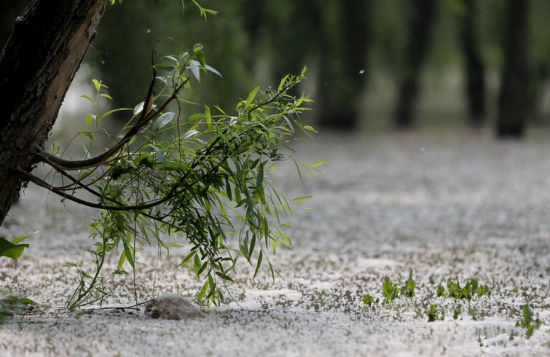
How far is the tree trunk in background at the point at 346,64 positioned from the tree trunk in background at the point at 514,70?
14.9 feet

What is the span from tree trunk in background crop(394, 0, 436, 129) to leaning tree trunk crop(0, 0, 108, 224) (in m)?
22.0

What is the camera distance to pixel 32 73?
4957mm

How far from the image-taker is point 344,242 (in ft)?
29.1

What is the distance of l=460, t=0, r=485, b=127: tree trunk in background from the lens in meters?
27.5

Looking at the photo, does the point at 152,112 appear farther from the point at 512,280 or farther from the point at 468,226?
the point at 468,226

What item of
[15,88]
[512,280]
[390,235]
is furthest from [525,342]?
[390,235]

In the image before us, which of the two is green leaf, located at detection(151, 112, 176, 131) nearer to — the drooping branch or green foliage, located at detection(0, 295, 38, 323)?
the drooping branch

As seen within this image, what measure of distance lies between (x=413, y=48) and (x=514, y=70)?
6317 millimetres

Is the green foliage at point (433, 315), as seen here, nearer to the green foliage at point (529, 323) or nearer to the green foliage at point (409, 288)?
the green foliage at point (529, 323)

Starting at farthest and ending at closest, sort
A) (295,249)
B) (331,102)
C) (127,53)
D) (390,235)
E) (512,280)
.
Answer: (331,102) < (127,53) < (390,235) < (295,249) < (512,280)

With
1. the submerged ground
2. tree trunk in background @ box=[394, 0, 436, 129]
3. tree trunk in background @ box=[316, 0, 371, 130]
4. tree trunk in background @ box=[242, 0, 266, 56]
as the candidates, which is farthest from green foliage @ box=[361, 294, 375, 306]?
tree trunk in background @ box=[394, 0, 436, 129]

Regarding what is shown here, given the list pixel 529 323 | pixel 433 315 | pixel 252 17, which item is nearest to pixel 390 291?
pixel 433 315

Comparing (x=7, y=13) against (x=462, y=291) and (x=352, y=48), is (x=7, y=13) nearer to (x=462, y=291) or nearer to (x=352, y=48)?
(x=462, y=291)

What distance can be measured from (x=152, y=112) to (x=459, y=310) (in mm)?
2182
